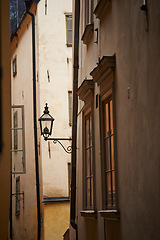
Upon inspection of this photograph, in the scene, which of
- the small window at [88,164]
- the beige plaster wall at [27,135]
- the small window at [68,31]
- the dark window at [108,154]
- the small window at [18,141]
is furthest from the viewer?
the beige plaster wall at [27,135]

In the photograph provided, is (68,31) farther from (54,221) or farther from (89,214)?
(89,214)

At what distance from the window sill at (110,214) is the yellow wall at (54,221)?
957cm

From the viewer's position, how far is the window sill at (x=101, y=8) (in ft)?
27.8

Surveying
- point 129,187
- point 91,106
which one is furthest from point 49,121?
point 129,187

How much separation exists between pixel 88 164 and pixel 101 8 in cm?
299

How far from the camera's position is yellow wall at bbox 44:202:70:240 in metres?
17.6

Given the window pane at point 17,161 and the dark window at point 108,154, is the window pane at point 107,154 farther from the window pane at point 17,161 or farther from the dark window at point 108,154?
the window pane at point 17,161

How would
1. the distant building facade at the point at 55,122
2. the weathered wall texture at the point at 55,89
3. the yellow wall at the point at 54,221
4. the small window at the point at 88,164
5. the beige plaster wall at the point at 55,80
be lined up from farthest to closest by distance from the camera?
the beige plaster wall at the point at 55,80 → the weathered wall texture at the point at 55,89 → the distant building facade at the point at 55,122 → the yellow wall at the point at 54,221 → the small window at the point at 88,164

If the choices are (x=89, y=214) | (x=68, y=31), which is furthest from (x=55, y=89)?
(x=89, y=214)

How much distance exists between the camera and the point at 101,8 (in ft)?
28.9

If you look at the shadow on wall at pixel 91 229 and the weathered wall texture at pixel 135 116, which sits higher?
the weathered wall texture at pixel 135 116

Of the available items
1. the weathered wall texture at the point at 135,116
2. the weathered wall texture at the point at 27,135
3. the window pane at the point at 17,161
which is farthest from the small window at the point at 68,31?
the weathered wall texture at the point at 135,116

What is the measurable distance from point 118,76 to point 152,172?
2.22 m

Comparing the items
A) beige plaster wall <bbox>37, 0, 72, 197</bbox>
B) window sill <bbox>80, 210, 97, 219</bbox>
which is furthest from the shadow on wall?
beige plaster wall <bbox>37, 0, 72, 197</bbox>
